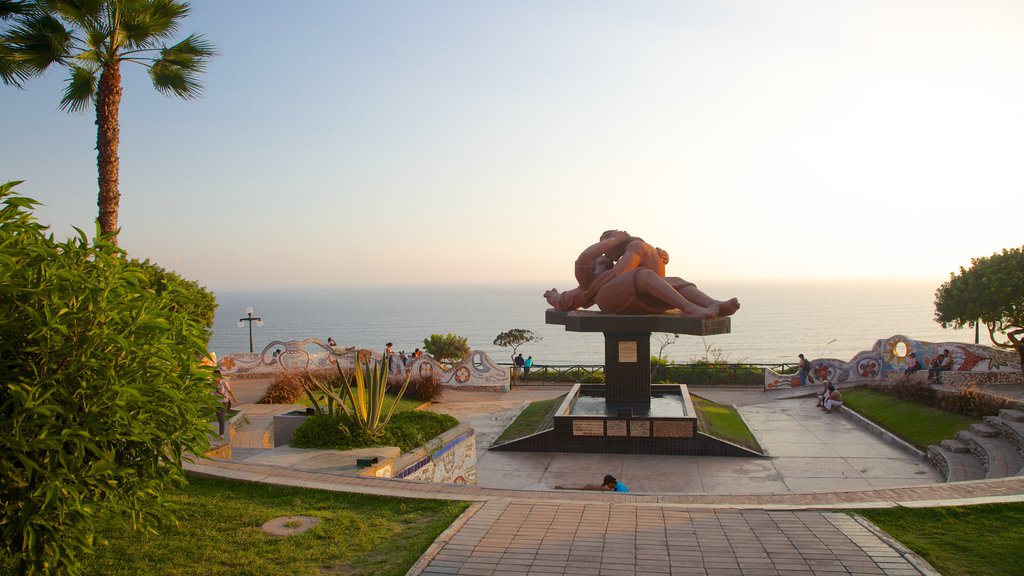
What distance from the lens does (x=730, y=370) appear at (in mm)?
25250

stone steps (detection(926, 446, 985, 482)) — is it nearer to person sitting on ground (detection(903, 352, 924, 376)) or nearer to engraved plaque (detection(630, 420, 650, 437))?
engraved plaque (detection(630, 420, 650, 437))

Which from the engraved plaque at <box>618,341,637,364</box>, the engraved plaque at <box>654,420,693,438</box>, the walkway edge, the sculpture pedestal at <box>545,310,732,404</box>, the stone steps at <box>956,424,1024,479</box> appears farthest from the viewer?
the engraved plaque at <box>618,341,637,364</box>

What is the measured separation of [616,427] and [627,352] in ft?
9.75

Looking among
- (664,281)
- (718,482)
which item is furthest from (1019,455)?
(664,281)

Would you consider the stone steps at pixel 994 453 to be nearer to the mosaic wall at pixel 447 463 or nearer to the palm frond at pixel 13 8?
the mosaic wall at pixel 447 463

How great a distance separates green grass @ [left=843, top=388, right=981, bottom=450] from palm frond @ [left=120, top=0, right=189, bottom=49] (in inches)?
712

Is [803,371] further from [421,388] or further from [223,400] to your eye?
[223,400]

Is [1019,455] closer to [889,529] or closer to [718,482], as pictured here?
[718,482]

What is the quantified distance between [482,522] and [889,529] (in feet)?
12.4

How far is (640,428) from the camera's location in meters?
14.2

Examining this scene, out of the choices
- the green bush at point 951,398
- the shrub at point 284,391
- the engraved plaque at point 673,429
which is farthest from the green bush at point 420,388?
the green bush at point 951,398

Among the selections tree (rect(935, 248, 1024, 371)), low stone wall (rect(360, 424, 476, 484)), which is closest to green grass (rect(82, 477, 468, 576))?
low stone wall (rect(360, 424, 476, 484))

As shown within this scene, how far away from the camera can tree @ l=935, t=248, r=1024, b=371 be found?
73.3ft

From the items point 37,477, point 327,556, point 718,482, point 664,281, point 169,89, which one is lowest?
point 718,482
